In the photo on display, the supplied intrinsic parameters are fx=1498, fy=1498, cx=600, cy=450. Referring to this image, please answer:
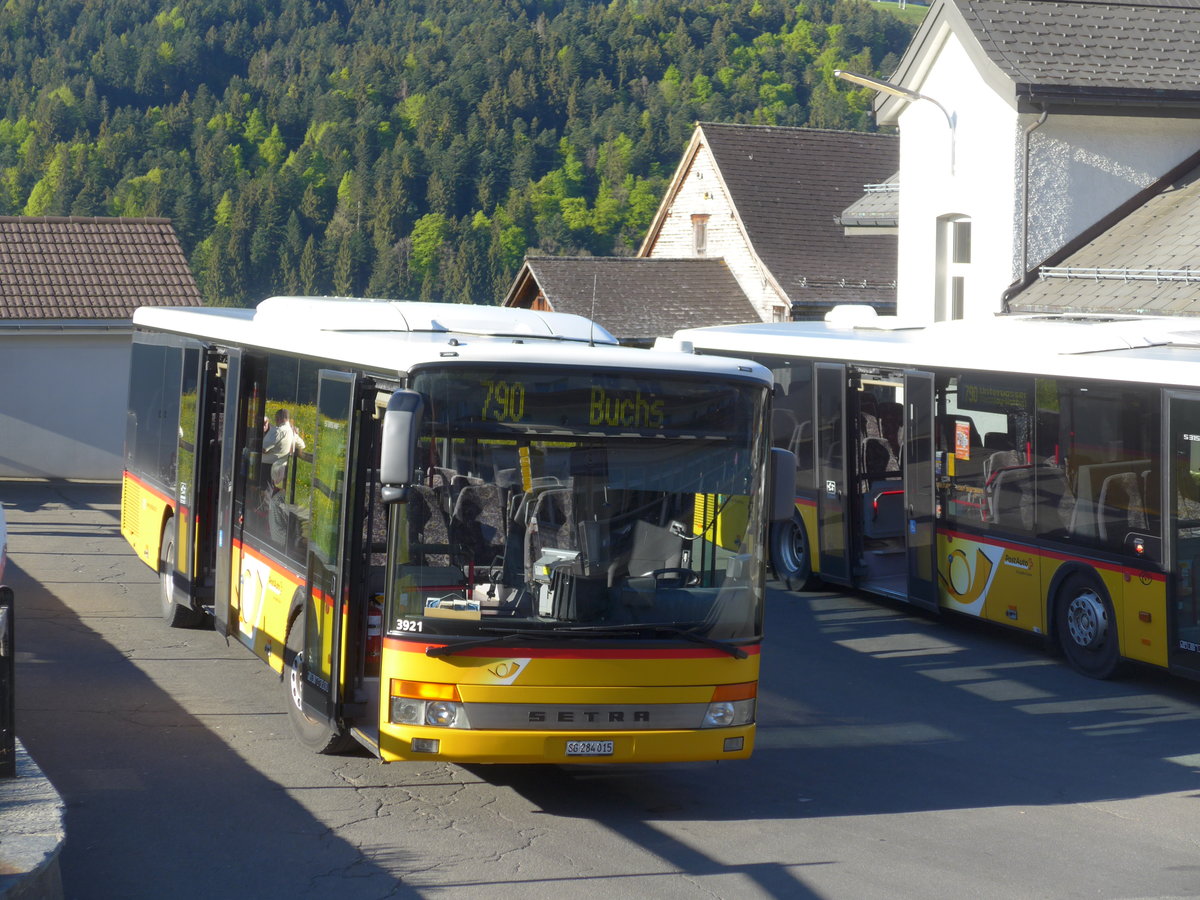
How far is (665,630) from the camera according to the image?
791cm

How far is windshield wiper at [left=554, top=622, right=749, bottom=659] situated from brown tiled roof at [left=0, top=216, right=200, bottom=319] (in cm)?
2087

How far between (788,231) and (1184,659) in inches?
1344

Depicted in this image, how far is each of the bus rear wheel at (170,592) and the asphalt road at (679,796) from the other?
0.42 metres

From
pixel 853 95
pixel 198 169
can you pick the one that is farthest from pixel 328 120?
pixel 853 95

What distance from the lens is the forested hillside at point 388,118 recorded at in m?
105

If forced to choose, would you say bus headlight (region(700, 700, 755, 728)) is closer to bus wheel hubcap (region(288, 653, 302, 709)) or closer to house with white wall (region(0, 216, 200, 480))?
bus wheel hubcap (region(288, 653, 302, 709))

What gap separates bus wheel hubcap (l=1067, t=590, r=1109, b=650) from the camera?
11977 mm

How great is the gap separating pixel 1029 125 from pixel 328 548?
53.1 feet

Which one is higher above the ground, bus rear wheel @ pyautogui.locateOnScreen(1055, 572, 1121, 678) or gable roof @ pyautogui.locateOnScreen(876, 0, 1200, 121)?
gable roof @ pyautogui.locateOnScreen(876, 0, 1200, 121)

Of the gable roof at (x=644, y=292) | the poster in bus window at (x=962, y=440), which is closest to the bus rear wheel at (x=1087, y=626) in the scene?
the poster in bus window at (x=962, y=440)

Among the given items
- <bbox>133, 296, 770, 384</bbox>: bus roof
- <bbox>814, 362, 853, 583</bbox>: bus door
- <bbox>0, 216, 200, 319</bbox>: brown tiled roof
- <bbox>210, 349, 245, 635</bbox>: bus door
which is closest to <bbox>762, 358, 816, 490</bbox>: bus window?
<bbox>814, 362, 853, 583</bbox>: bus door

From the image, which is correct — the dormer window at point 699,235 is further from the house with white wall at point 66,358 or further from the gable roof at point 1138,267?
the gable roof at point 1138,267

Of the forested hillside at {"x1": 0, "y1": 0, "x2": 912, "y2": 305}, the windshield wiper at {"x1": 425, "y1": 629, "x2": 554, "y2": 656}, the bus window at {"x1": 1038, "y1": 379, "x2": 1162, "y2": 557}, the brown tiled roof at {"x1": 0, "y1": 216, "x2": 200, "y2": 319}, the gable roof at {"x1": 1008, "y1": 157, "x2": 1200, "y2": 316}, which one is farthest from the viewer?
the forested hillside at {"x1": 0, "y1": 0, "x2": 912, "y2": 305}

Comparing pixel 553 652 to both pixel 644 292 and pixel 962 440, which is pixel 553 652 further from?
pixel 644 292
